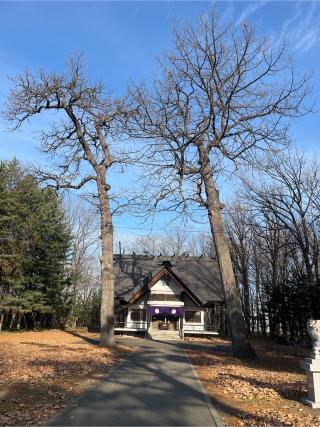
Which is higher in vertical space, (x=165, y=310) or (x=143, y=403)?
(x=165, y=310)

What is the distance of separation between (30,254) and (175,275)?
12.0 meters

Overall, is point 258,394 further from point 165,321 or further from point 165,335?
point 165,321

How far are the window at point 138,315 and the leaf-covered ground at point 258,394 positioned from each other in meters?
21.6

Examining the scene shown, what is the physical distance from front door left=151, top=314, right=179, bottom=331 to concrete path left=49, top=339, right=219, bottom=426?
2285cm

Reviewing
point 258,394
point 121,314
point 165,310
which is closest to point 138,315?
point 121,314

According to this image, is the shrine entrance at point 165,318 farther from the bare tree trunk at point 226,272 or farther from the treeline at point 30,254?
the bare tree trunk at point 226,272

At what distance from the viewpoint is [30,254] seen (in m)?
35.0

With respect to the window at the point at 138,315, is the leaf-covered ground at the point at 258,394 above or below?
below

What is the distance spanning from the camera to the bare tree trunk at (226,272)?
1634 cm

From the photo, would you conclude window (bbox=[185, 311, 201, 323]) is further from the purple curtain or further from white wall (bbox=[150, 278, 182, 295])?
white wall (bbox=[150, 278, 182, 295])

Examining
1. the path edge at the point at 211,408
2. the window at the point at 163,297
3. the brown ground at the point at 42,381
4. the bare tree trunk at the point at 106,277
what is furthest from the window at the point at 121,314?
the path edge at the point at 211,408

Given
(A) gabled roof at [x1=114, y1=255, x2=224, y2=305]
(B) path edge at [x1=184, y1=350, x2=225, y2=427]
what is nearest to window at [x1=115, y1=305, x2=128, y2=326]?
(A) gabled roof at [x1=114, y1=255, x2=224, y2=305]

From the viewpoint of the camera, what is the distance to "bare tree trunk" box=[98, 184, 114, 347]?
803 inches

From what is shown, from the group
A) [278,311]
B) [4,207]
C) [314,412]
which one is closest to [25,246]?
[4,207]
